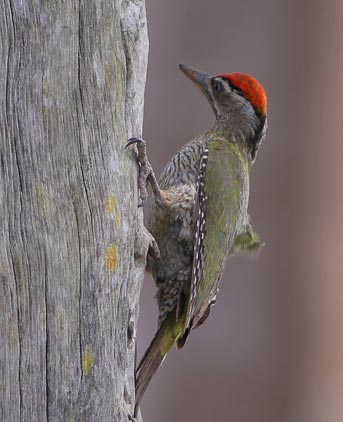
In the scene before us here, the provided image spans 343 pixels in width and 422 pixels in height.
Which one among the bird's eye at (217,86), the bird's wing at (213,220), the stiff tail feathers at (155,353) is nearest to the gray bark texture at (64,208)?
the stiff tail feathers at (155,353)

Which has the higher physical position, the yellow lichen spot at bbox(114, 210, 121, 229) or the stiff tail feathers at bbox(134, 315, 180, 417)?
the yellow lichen spot at bbox(114, 210, 121, 229)

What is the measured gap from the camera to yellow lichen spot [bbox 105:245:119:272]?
3.43 meters

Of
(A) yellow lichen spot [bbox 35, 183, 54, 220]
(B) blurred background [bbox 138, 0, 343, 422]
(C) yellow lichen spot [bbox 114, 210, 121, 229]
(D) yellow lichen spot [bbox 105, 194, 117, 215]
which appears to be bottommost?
(B) blurred background [bbox 138, 0, 343, 422]

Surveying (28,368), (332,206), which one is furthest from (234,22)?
(28,368)

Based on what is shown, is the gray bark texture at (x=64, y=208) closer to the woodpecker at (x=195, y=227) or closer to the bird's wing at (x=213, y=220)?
the woodpecker at (x=195, y=227)

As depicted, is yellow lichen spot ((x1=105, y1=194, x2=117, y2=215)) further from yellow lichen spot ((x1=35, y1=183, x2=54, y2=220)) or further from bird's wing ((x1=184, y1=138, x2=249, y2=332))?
bird's wing ((x1=184, y1=138, x2=249, y2=332))

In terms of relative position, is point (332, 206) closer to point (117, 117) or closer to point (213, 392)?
point (213, 392)

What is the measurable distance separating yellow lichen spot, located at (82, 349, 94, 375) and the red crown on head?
1905 millimetres

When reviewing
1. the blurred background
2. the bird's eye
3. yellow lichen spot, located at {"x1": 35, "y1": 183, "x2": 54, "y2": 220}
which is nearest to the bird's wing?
the bird's eye

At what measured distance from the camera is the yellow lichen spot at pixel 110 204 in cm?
342

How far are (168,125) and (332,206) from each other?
5.57ft

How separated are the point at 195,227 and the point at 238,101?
→ 0.83 m

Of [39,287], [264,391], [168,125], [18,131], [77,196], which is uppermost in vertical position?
[18,131]

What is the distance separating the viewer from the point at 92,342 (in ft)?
11.1
